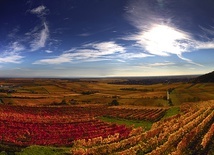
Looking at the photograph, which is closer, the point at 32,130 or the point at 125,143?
the point at 125,143

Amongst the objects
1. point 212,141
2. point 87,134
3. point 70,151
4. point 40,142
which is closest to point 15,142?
point 40,142

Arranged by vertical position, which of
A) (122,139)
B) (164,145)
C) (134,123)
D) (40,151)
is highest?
(164,145)

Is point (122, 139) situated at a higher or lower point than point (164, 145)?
lower

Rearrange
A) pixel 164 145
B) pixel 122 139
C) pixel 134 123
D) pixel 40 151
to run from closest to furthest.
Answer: pixel 164 145, pixel 40 151, pixel 122 139, pixel 134 123

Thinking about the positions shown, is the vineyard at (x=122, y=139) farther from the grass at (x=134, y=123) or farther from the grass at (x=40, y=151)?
the grass at (x=134, y=123)

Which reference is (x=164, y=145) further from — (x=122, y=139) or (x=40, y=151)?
(x=40, y=151)

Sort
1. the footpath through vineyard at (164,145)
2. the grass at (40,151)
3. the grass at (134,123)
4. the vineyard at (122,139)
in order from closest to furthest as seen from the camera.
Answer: the footpath through vineyard at (164,145) < the vineyard at (122,139) < the grass at (40,151) < the grass at (134,123)

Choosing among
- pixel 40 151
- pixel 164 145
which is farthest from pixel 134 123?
pixel 40 151

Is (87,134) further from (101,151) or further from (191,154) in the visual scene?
(191,154)

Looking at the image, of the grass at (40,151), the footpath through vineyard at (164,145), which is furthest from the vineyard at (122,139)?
the grass at (40,151)

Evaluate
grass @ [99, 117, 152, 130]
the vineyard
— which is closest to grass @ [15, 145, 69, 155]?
the vineyard

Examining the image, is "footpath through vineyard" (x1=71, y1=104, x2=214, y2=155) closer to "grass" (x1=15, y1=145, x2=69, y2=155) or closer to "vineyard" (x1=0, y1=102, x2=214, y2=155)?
"vineyard" (x1=0, y1=102, x2=214, y2=155)

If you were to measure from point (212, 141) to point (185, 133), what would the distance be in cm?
304

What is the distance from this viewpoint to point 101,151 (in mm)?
25016
